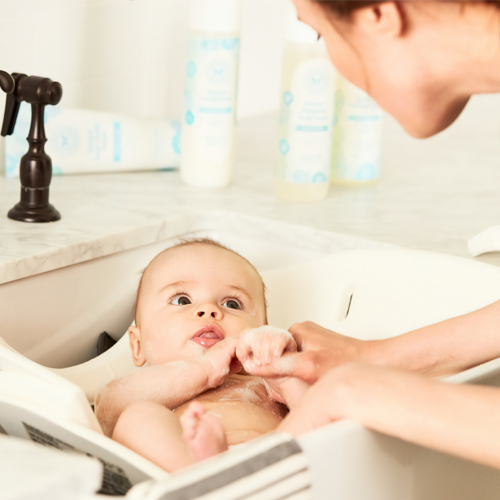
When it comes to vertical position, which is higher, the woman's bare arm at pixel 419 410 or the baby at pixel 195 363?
the woman's bare arm at pixel 419 410

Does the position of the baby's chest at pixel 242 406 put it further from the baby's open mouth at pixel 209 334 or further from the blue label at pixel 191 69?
the blue label at pixel 191 69

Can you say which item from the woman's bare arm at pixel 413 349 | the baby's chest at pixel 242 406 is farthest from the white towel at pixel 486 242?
the baby's chest at pixel 242 406

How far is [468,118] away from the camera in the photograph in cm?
231

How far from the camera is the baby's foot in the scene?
2.16 feet

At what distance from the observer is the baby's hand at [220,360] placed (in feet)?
2.89

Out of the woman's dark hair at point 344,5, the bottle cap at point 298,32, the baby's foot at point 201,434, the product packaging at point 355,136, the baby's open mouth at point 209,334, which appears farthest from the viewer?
the product packaging at point 355,136

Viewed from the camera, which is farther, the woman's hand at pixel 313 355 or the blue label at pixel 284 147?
the blue label at pixel 284 147

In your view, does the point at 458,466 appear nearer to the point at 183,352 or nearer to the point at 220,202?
the point at 183,352

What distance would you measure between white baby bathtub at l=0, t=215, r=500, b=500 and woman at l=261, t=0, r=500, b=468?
34mm

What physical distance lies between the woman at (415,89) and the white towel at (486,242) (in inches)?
20.7

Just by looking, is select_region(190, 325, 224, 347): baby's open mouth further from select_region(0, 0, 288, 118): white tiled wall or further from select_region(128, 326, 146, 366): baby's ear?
select_region(0, 0, 288, 118): white tiled wall

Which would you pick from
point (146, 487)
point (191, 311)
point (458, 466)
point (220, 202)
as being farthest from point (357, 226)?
point (146, 487)

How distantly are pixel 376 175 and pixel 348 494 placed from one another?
1055mm

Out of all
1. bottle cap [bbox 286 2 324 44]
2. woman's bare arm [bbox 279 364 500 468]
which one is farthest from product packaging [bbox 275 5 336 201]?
woman's bare arm [bbox 279 364 500 468]
